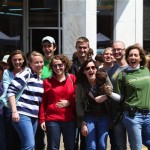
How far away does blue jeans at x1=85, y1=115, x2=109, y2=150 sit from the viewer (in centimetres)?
660

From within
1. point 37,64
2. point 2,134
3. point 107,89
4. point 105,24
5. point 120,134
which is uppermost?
point 105,24

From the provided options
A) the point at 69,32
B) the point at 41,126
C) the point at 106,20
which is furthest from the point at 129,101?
the point at 106,20

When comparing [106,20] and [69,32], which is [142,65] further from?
[106,20]

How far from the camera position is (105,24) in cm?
1352

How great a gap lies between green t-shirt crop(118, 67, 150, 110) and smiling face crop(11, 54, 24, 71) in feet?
5.46

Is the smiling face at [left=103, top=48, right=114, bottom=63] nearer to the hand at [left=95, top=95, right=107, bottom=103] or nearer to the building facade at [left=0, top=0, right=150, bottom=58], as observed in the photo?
the hand at [left=95, top=95, right=107, bottom=103]

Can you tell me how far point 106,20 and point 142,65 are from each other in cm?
702

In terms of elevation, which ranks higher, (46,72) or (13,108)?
(46,72)

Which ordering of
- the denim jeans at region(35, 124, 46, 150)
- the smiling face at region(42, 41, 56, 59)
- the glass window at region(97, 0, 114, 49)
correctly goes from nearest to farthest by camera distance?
the denim jeans at region(35, 124, 46, 150)
the smiling face at region(42, 41, 56, 59)
the glass window at region(97, 0, 114, 49)

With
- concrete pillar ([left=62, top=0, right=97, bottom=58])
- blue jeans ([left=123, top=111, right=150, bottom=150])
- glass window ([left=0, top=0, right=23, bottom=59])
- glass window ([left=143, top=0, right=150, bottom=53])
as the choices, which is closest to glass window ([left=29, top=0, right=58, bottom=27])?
glass window ([left=0, top=0, right=23, bottom=59])

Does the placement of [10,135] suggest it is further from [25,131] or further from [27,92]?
[27,92]

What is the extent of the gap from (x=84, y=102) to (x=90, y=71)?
1.53 ft

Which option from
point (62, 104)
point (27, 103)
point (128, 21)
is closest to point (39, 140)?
point (27, 103)

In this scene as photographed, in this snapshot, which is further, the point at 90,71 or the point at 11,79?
the point at 11,79
